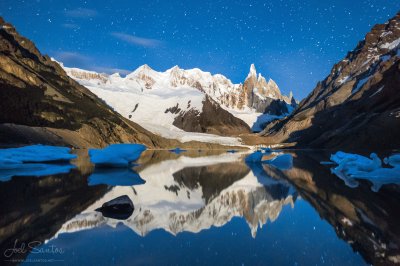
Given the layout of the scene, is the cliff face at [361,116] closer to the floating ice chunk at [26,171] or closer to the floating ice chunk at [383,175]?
the floating ice chunk at [383,175]

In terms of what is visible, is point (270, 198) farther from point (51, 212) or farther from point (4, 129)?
point (4, 129)

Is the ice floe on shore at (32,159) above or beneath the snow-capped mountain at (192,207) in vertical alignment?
beneath

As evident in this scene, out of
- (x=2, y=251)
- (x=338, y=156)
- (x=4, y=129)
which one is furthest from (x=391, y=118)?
(x=2, y=251)

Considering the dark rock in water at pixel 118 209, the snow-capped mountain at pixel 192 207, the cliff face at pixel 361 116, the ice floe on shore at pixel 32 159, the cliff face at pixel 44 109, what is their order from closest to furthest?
the snow-capped mountain at pixel 192 207 → the dark rock in water at pixel 118 209 → the ice floe on shore at pixel 32 159 → the cliff face at pixel 44 109 → the cliff face at pixel 361 116

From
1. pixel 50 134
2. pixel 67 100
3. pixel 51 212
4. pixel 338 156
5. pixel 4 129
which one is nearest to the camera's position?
pixel 51 212

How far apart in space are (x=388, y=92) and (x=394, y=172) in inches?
3993

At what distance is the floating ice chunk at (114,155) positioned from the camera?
104 ft

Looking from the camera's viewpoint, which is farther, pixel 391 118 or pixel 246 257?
pixel 391 118

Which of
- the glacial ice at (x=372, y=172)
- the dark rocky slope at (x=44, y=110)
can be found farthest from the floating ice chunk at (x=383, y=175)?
the dark rocky slope at (x=44, y=110)

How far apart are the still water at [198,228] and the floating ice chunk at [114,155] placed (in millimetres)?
15631

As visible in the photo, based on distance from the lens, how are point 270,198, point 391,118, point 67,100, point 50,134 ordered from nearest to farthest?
1. point 270,198
2. point 50,134
3. point 391,118
4. point 67,100

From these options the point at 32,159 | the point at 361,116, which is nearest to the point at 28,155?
the point at 32,159

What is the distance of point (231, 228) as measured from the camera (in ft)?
32.2

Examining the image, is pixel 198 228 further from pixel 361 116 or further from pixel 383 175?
pixel 361 116
